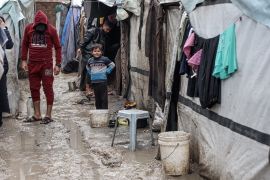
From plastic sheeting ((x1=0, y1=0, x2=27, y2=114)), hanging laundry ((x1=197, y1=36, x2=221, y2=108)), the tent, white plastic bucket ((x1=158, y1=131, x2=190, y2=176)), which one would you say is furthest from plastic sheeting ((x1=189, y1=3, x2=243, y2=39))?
plastic sheeting ((x1=0, y1=0, x2=27, y2=114))

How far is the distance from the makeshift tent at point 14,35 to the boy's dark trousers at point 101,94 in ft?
5.91

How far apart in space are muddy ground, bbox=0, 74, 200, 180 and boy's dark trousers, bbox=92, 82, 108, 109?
1.50 feet

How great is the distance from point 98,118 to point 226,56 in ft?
14.4

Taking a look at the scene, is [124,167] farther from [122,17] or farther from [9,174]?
[122,17]

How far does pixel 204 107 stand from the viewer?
5.40m

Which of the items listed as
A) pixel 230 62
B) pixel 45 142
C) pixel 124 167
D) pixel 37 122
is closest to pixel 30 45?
pixel 37 122

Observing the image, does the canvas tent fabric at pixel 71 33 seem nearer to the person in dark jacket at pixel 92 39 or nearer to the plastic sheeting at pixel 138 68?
the person in dark jacket at pixel 92 39

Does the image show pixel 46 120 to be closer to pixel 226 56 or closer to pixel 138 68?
pixel 138 68

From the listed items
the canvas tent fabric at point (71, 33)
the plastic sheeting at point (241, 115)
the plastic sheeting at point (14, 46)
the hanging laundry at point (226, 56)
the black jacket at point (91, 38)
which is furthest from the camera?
the canvas tent fabric at point (71, 33)

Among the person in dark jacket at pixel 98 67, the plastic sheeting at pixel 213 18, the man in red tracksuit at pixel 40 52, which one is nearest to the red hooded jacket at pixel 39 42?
the man in red tracksuit at pixel 40 52

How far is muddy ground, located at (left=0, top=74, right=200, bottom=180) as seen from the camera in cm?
598

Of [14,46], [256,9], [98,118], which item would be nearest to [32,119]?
[98,118]

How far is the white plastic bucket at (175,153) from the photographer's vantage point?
5680 millimetres

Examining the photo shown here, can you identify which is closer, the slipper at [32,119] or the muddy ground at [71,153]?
the muddy ground at [71,153]
